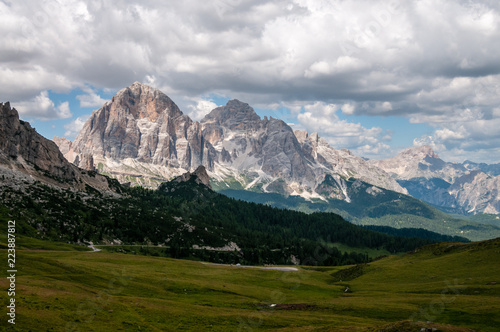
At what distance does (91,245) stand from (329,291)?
446 ft

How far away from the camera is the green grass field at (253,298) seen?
54.4 m

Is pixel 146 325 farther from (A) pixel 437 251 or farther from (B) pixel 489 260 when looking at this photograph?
(A) pixel 437 251

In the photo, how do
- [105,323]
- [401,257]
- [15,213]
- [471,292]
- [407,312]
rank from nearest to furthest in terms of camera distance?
[105,323], [407,312], [471,292], [401,257], [15,213]

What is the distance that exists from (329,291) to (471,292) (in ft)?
125

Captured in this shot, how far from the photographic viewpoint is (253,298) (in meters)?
92.9

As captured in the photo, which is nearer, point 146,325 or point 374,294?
point 146,325

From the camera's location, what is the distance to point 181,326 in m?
59.4

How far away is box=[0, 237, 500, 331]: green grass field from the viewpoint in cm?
5444

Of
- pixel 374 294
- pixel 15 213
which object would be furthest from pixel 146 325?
pixel 15 213

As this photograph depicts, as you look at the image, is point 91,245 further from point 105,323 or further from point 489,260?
point 489,260

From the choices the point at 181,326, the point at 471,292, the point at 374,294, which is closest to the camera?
the point at 181,326

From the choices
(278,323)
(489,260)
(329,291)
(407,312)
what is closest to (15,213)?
(329,291)

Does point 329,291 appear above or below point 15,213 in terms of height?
below

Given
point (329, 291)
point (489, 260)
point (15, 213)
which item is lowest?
point (329, 291)
